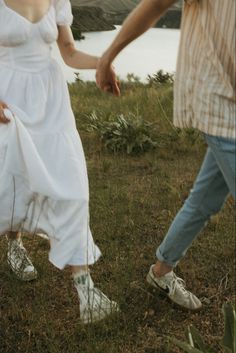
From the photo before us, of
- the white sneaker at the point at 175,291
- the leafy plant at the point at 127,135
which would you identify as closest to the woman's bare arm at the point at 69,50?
the white sneaker at the point at 175,291

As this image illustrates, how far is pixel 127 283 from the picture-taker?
2826mm

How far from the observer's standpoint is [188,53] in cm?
191

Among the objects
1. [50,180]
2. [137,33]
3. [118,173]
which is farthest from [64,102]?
[118,173]

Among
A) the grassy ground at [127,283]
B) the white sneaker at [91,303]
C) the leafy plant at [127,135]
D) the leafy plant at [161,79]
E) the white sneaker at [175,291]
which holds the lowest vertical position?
the leafy plant at [161,79]

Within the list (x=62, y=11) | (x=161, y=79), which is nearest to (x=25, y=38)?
(x=62, y=11)

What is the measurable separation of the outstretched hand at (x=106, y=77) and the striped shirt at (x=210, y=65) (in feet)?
1.26

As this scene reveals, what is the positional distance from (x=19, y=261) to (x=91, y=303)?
530 millimetres

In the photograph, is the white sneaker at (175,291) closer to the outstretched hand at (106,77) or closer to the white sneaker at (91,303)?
the white sneaker at (91,303)

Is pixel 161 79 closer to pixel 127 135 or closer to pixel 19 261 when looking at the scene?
pixel 127 135

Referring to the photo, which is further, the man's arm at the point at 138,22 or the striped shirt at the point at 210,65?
the man's arm at the point at 138,22

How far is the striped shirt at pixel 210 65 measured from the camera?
1.78 m

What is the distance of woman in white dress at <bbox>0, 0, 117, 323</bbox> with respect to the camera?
8.15 feet

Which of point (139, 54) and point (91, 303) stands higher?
point (91, 303)

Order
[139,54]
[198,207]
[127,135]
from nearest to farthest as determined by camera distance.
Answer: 1. [198,207]
2. [127,135]
3. [139,54]
